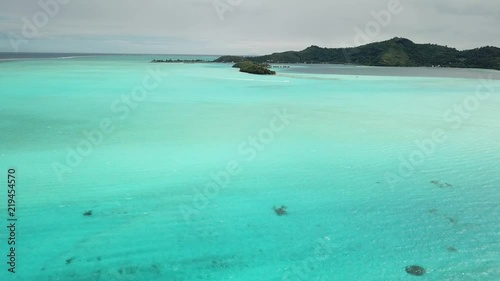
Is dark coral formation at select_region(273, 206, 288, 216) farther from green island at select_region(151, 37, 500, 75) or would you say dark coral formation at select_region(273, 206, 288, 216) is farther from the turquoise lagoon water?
green island at select_region(151, 37, 500, 75)

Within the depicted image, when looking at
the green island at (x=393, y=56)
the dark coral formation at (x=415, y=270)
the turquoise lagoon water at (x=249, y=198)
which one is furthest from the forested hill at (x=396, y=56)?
the dark coral formation at (x=415, y=270)

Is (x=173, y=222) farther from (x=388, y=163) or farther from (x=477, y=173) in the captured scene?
(x=477, y=173)

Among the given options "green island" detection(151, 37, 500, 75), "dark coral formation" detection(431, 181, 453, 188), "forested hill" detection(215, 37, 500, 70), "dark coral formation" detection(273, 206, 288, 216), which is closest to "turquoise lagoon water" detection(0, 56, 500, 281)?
"dark coral formation" detection(431, 181, 453, 188)

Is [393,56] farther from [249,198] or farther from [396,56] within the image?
[249,198]

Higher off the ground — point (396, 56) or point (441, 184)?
point (396, 56)

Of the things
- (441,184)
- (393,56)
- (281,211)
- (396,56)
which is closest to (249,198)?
(281,211)

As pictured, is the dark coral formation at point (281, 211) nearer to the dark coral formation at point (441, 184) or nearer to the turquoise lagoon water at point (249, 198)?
the turquoise lagoon water at point (249, 198)

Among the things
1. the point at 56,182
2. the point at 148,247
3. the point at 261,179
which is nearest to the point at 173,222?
the point at 148,247
